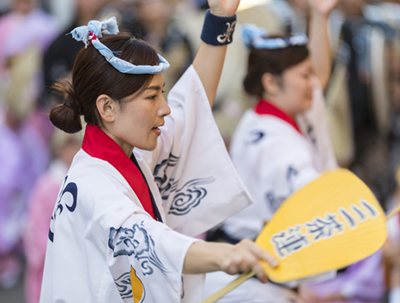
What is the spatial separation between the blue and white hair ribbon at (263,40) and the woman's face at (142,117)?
1075 millimetres

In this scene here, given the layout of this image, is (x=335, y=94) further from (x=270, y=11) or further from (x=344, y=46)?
(x=270, y=11)

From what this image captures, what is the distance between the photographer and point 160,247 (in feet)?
3.84

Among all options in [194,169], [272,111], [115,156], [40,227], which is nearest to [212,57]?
[194,169]

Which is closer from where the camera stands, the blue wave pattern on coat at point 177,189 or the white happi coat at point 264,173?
the blue wave pattern on coat at point 177,189

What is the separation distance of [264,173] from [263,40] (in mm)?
648

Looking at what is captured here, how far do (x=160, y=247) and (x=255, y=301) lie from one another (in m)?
0.87

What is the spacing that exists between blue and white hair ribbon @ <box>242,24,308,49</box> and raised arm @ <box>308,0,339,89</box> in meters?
0.10

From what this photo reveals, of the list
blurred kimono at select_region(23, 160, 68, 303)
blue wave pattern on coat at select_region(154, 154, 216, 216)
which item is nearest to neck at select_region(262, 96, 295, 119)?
blue wave pattern on coat at select_region(154, 154, 216, 216)

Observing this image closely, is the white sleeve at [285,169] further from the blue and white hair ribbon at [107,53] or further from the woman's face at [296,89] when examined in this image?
the blue and white hair ribbon at [107,53]

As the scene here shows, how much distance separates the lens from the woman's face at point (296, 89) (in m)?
2.30

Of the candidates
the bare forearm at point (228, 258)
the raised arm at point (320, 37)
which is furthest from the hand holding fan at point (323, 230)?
the raised arm at point (320, 37)

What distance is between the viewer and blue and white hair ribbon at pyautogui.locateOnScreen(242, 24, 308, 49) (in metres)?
2.35

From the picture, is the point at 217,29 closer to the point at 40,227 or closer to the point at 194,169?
the point at 194,169

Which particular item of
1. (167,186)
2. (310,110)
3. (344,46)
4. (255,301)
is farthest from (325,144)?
(344,46)
